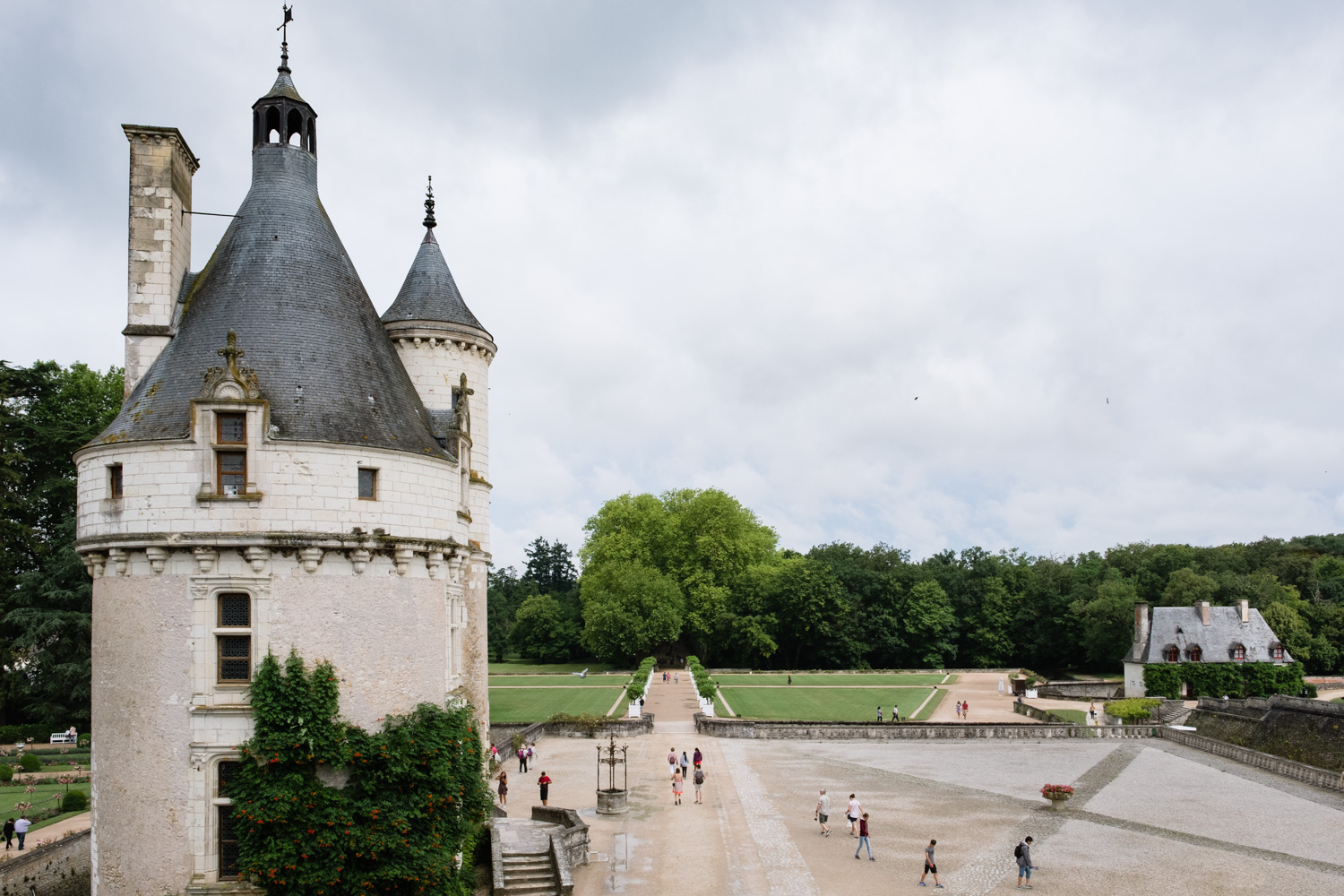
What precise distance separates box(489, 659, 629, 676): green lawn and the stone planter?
52.1m

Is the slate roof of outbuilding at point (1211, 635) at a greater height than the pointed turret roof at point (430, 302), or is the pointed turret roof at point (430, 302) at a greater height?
the pointed turret roof at point (430, 302)

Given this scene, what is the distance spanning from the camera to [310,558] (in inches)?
622

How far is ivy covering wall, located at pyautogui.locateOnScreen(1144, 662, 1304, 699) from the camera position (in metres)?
58.8

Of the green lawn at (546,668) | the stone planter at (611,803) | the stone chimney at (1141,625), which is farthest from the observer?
the green lawn at (546,668)

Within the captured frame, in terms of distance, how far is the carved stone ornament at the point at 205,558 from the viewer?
15.6 m

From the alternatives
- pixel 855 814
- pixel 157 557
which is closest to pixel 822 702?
pixel 855 814

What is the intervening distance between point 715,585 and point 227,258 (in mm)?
70999

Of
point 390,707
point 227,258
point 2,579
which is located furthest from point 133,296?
point 2,579

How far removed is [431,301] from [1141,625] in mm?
56700

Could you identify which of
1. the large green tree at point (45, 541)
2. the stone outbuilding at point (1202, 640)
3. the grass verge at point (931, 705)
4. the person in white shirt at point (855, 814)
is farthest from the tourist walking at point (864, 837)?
the stone outbuilding at point (1202, 640)

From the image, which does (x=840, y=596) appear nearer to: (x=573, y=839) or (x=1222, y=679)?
(x=1222, y=679)

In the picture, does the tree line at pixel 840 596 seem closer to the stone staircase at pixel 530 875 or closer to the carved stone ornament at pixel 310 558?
the stone staircase at pixel 530 875

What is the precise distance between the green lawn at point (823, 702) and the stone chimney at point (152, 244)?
121 feet

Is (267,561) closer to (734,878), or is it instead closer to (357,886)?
(357,886)
